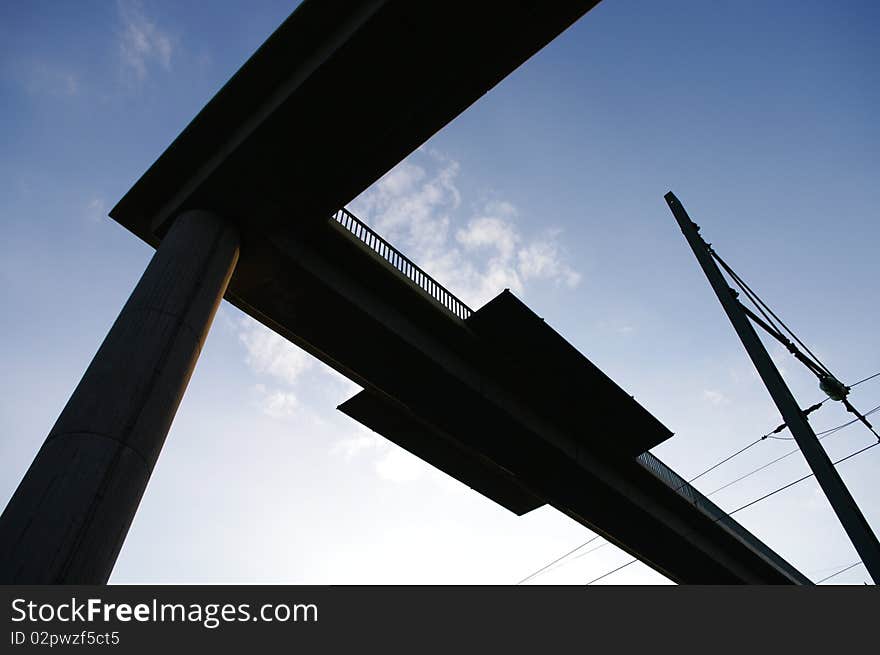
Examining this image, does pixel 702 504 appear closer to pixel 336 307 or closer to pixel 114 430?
pixel 336 307

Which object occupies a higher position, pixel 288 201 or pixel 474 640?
pixel 288 201

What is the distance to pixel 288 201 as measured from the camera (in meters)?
12.2

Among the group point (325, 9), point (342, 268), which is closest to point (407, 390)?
point (342, 268)

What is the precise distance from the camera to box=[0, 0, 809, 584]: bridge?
7.93 metres

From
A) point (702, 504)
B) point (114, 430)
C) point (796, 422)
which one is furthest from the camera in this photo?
point (702, 504)

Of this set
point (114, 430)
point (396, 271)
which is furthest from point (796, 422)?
point (396, 271)

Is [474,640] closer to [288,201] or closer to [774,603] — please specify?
[774,603]

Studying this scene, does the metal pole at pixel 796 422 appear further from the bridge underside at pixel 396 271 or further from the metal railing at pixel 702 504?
the metal railing at pixel 702 504

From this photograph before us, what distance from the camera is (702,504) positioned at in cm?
2266

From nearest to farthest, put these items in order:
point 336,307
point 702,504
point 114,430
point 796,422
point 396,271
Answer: point 796,422
point 114,430
point 336,307
point 396,271
point 702,504

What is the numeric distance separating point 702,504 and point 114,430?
22.6 metres

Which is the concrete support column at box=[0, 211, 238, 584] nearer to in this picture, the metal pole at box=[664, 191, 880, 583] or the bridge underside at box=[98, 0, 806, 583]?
the bridge underside at box=[98, 0, 806, 583]

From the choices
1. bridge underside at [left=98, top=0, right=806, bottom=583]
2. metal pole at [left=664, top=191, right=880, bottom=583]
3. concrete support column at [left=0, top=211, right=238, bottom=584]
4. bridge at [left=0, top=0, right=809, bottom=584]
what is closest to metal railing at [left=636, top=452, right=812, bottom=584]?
bridge underside at [left=98, top=0, right=806, bottom=583]

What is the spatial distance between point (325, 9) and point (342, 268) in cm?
594
